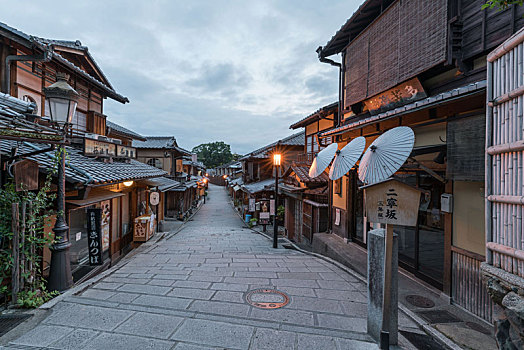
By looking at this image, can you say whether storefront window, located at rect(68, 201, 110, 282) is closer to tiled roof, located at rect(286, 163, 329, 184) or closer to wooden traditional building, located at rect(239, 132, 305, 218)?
tiled roof, located at rect(286, 163, 329, 184)

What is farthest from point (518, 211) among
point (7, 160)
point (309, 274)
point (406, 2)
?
point (7, 160)

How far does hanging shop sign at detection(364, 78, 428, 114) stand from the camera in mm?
8047

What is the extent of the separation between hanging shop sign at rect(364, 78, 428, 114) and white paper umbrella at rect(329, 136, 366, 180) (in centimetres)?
253

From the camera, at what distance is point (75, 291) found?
6.00m

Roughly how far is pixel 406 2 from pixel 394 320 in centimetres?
985

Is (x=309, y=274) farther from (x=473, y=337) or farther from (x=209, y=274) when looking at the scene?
(x=473, y=337)

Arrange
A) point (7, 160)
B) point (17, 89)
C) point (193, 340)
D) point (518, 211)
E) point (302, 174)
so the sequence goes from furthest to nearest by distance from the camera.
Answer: point (302, 174), point (17, 89), point (7, 160), point (193, 340), point (518, 211)

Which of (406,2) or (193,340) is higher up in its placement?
(406,2)

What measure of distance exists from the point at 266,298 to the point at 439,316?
164 inches

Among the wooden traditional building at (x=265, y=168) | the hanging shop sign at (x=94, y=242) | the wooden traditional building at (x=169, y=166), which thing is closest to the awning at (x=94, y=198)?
the hanging shop sign at (x=94, y=242)

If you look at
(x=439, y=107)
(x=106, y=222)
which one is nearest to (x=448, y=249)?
(x=439, y=107)

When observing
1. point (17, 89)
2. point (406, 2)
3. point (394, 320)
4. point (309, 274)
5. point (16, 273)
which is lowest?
point (309, 274)

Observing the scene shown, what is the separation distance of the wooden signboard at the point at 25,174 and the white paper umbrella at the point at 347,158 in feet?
26.5

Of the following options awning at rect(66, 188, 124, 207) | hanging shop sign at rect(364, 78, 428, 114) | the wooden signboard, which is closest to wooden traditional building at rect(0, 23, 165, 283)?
awning at rect(66, 188, 124, 207)
